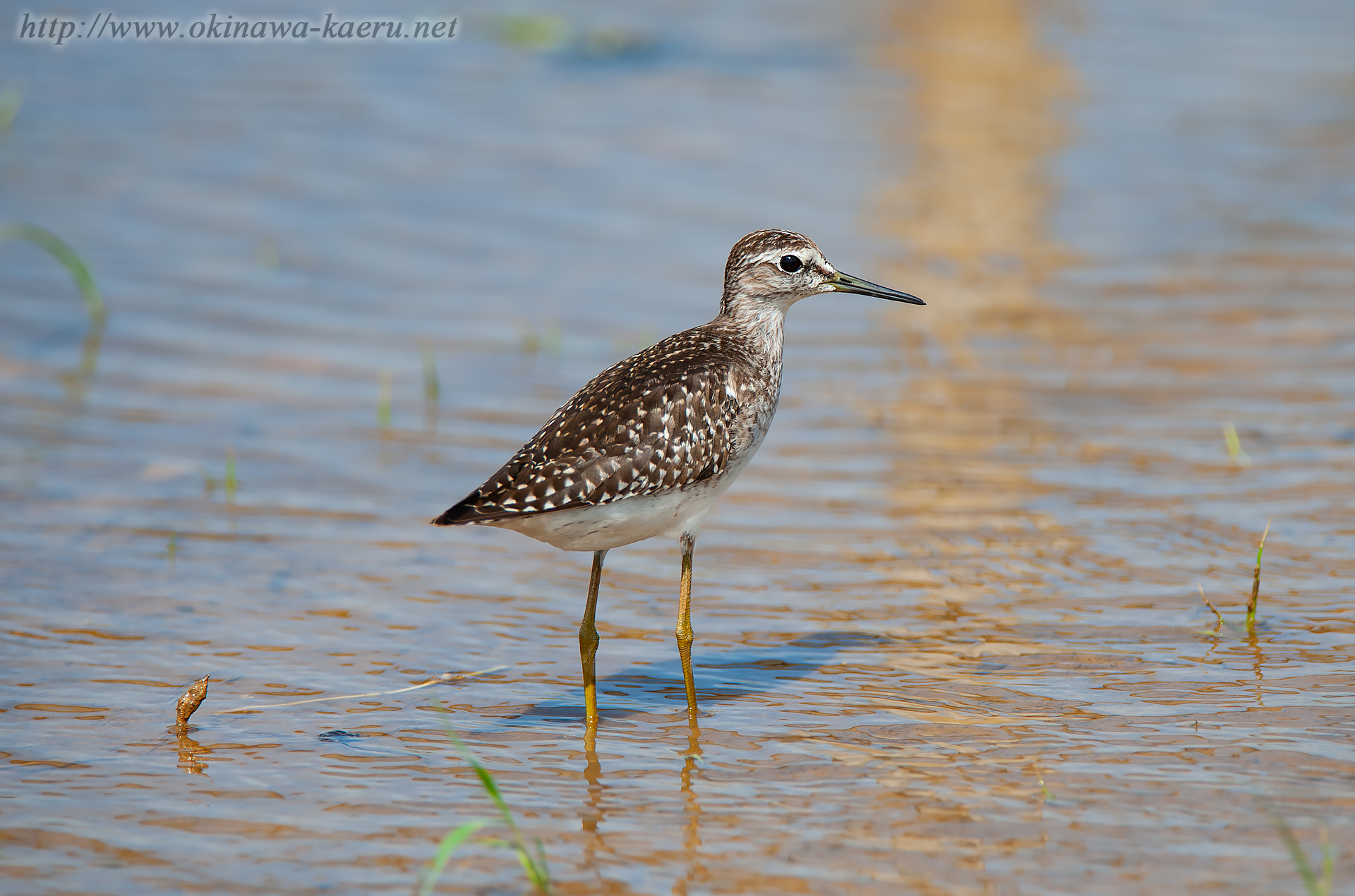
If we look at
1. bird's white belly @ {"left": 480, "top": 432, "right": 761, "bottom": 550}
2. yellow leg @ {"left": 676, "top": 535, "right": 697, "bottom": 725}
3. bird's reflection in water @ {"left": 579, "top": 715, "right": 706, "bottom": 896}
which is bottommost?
bird's reflection in water @ {"left": 579, "top": 715, "right": 706, "bottom": 896}

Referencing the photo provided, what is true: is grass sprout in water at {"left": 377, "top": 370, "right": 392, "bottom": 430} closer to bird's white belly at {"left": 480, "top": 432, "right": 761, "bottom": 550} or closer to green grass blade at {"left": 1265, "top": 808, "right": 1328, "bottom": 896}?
bird's white belly at {"left": 480, "top": 432, "right": 761, "bottom": 550}

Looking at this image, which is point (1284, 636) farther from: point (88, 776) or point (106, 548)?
point (106, 548)

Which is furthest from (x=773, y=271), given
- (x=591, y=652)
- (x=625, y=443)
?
(x=591, y=652)

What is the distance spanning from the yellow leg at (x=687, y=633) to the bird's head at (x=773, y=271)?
4.38 ft

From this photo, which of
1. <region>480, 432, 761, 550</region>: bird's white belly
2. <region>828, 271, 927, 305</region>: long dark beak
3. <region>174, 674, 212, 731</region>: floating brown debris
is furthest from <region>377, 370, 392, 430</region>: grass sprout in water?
<region>174, 674, 212, 731</region>: floating brown debris

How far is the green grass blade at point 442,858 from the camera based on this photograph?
14.8 feet

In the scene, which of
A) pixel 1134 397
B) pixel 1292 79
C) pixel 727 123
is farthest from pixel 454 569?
pixel 1292 79

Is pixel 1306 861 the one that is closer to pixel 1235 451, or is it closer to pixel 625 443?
pixel 625 443

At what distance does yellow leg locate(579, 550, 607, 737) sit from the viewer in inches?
243

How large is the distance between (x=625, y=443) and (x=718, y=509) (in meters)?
2.43

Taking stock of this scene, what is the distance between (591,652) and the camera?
6.32 m

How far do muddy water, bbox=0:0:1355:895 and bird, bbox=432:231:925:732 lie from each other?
2.29ft

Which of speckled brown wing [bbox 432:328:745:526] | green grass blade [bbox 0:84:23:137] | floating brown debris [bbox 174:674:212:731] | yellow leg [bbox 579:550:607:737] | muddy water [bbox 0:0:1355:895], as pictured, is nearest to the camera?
muddy water [bbox 0:0:1355:895]

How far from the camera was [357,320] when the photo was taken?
11.3 metres
